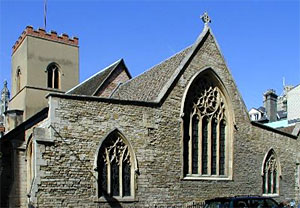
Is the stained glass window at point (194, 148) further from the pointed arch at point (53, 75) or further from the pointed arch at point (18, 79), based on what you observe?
the pointed arch at point (18, 79)

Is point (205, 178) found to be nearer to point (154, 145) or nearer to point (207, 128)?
point (207, 128)

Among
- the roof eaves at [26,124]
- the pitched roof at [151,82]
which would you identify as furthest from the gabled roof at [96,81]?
the roof eaves at [26,124]

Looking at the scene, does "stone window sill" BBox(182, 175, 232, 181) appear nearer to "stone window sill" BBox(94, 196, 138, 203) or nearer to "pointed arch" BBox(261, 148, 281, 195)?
"stone window sill" BBox(94, 196, 138, 203)

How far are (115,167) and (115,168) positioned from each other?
4cm

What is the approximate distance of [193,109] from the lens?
1833cm

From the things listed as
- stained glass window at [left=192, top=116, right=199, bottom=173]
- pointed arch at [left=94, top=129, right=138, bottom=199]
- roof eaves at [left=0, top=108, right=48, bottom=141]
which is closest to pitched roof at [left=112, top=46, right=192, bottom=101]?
stained glass window at [left=192, top=116, right=199, bottom=173]

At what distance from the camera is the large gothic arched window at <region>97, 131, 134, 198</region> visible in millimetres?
15102

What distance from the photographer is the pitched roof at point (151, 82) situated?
18406mm

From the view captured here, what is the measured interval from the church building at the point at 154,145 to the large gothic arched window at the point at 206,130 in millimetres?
47

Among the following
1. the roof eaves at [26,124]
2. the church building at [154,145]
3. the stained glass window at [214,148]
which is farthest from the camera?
the roof eaves at [26,124]

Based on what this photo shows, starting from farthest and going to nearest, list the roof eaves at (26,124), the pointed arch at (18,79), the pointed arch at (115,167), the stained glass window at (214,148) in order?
the pointed arch at (18,79), the roof eaves at (26,124), the stained glass window at (214,148), the pointed arch at (115,167)

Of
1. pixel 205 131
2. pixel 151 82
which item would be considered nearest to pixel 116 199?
pixel 205 131

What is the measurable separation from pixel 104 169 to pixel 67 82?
18.6 metres

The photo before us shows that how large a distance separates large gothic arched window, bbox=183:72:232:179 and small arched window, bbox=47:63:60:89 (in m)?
16.7
